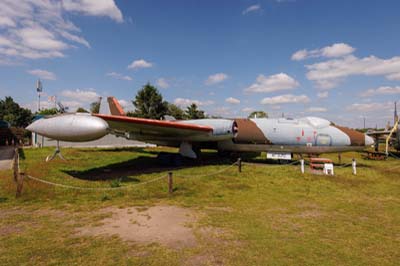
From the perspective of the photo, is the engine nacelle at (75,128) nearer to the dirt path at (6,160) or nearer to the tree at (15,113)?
the dirt path at (6,160)

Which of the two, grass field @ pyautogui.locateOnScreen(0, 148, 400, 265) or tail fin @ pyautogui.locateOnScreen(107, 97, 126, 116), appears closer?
grass field @ pyautogui.locateOnScreen(0, 148, 400, 265)

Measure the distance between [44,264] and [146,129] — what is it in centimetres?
851

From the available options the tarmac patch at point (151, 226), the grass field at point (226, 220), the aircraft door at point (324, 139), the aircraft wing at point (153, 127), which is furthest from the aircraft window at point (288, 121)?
the tarmac patch at point (151, 226)

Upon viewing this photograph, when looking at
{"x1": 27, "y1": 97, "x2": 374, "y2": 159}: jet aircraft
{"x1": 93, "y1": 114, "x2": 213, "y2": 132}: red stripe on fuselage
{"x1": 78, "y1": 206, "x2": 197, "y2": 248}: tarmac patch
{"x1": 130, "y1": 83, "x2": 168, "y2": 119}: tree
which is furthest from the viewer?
{"x1": 130, "y1": 83, "x2": 168, "y2": 119}: tree

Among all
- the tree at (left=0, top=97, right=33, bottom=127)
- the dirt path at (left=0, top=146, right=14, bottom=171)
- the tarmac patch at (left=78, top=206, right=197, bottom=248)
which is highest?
the tree at (left=0, top=97, right=33, bottom=127)

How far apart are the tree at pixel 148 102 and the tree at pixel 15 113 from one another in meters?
40.5

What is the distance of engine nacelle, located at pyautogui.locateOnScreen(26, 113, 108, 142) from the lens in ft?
25.9

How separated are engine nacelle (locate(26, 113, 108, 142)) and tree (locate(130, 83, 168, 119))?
4400 centimetres

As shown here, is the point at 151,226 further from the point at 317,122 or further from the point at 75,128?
the point at 317,122

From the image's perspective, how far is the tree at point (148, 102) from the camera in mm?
52594

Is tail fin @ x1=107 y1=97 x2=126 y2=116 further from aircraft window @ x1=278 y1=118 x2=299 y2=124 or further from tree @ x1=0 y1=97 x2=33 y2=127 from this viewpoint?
tree @ x1=0 y1=97 x2=33 y2=127

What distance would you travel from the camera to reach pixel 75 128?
26.3 ft


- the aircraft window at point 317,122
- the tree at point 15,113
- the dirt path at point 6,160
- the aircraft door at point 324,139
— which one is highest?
the tree at point 15,113

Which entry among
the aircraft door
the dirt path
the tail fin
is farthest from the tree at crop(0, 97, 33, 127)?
the aircraft door
